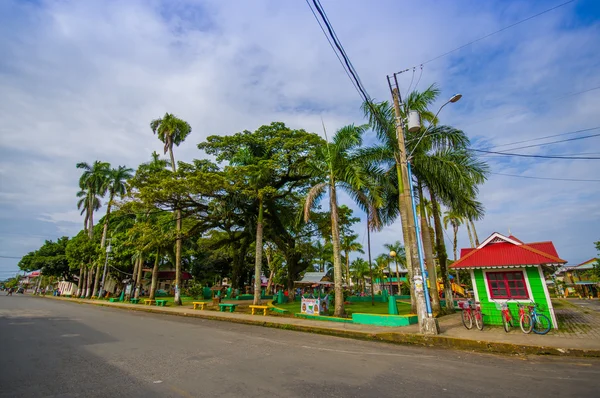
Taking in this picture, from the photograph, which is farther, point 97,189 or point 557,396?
point 97,189

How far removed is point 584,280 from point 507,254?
48839 mm

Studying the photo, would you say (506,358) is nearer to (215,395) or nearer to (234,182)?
(215,395)

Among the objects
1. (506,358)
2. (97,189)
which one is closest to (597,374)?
(506,358)

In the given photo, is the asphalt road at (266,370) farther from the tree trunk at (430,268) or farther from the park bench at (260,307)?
the park bench at (260,307)

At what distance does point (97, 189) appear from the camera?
44875mm

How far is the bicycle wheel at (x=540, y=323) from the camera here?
10172 millimetres

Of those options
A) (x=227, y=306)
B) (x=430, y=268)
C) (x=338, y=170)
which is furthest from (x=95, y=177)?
(x=430, y=268)

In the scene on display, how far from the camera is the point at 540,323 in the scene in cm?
1068

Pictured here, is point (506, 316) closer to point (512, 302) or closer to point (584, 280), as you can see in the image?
point (512, 302)

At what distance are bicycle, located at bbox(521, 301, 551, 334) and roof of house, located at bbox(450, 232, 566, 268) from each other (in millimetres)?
1709

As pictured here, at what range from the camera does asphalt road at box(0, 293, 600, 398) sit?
476 cm

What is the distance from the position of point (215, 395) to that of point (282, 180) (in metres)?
20.1

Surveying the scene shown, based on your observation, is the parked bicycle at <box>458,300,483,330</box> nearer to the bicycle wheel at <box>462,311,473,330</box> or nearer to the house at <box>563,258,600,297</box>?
the bicycle wheel at <box>462,311,473,330</box>

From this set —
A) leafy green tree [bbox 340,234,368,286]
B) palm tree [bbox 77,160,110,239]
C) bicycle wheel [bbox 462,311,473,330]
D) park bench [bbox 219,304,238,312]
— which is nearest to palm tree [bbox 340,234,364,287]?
leafy green tree [bbox 340,234,368,286]
